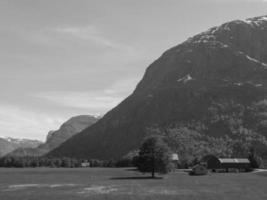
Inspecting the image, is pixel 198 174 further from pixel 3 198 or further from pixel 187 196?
pixel 3 198

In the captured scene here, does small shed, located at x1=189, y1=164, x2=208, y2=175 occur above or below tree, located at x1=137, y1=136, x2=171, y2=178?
below

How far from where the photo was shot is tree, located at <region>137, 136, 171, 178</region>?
145m

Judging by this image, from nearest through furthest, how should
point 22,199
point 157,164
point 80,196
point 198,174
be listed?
point 22,199
point 80,196
point 157,164
point 198,174

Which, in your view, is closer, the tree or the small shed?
the tree

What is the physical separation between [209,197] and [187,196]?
4247 millimetres

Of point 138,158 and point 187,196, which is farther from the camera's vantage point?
point 138,158

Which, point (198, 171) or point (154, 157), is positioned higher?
point (154, 157)

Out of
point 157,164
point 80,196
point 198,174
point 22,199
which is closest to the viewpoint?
point 22,199

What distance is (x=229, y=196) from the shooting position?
7725cm

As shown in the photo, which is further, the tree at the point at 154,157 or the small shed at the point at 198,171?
the small shed at the point at 198,171

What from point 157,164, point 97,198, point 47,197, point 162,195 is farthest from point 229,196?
point 157,164

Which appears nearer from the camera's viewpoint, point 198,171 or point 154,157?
point 154,157

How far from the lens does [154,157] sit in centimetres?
14350

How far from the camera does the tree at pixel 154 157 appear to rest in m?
145
